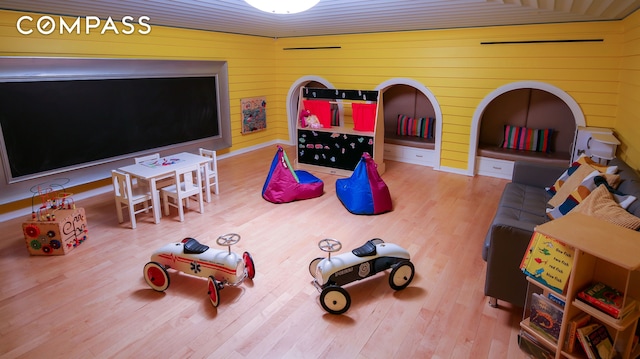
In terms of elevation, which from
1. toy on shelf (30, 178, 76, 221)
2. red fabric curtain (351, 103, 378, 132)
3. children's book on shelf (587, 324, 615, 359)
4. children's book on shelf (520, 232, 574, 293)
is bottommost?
children's book on shelf (587, 324, 615, 359)

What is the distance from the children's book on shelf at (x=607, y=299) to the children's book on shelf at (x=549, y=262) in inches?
4.5

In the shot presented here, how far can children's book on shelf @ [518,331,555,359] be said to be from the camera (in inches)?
88.5

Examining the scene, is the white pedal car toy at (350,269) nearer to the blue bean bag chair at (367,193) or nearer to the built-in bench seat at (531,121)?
the blue bean bag chair at (367,193)

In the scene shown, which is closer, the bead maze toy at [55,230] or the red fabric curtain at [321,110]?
the bead maze toy at [55,230]

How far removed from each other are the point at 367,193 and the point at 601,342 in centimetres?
280

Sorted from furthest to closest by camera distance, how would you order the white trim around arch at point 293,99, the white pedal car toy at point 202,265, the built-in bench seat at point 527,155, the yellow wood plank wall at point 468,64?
the white trim around arch at point 293,99, the built-in bench seat at point 527,155, the yellow wood plank wall at point 468,64, the white pedal car toy at point 202,265

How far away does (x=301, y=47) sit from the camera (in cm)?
750

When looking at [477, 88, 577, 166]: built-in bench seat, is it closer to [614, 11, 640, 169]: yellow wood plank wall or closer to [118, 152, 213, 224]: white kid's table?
[614, 11, 640, 169]: yellow wood plank wall

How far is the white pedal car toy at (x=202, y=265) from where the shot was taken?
9.63 ft

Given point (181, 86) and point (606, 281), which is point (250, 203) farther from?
point (606, 281)

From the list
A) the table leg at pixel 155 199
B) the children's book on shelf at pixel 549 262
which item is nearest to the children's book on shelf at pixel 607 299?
the children's book on shelf at pixel 549 262

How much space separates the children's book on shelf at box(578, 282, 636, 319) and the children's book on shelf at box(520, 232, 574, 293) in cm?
11

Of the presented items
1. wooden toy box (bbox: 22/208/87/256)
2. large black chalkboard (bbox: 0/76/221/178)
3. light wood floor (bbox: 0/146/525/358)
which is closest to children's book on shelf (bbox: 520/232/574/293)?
light wood floor (bbox: 0/146/525/358)

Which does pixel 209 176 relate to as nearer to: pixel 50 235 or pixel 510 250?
pixel 50 235
